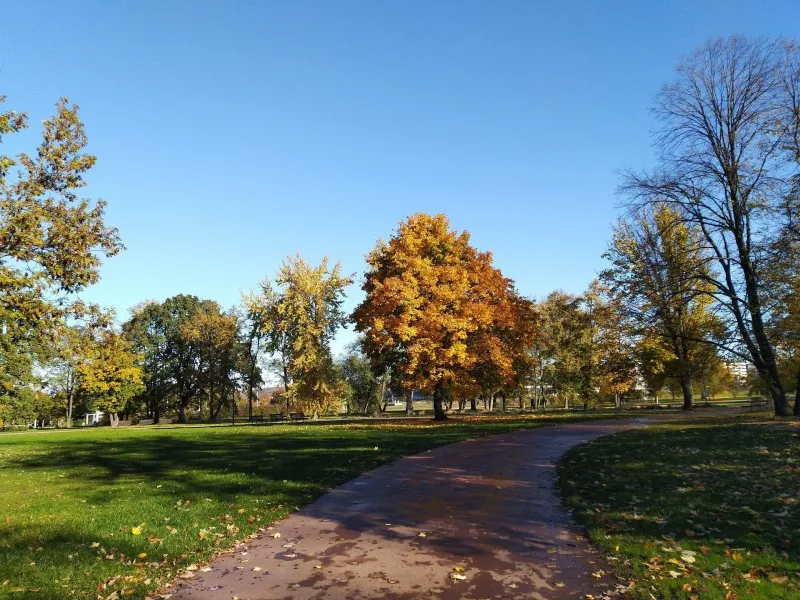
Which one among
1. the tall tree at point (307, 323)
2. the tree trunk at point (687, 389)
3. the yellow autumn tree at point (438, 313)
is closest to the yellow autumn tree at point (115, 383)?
the tall tree at point (307, 323)

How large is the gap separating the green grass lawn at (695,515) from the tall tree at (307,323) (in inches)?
1271

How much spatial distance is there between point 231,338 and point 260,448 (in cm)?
4412

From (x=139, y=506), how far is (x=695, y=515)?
8338 millimetres

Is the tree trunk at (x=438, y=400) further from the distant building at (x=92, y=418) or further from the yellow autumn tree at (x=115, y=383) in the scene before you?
the distant building at (x=92, y=418)

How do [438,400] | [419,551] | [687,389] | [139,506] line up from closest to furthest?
[419,551] → [139,506] → [438,400] → [687,389]

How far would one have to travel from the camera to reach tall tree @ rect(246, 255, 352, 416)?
43156 millimetres

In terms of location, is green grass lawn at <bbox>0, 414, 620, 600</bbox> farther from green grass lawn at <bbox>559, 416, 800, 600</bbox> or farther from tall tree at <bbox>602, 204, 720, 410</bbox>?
tall tree at <bbox>602, 204, 720, 410</bbox>

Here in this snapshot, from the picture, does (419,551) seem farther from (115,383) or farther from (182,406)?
(182,406)

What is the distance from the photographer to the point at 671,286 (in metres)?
22.6

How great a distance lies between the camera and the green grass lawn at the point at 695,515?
4.67 meters

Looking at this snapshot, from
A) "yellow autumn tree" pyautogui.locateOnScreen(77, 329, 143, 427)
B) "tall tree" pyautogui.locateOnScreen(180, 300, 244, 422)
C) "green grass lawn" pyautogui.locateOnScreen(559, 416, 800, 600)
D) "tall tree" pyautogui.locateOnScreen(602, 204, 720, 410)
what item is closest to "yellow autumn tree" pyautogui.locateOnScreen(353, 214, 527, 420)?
"tall tree" pyautogui.locateOnScreen(602, 204, 720, 410)

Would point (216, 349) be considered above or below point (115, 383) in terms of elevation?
above

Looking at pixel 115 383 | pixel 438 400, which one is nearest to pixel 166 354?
pixel 115 383

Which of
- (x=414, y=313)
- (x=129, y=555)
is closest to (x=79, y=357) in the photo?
(x=129, y=555)
